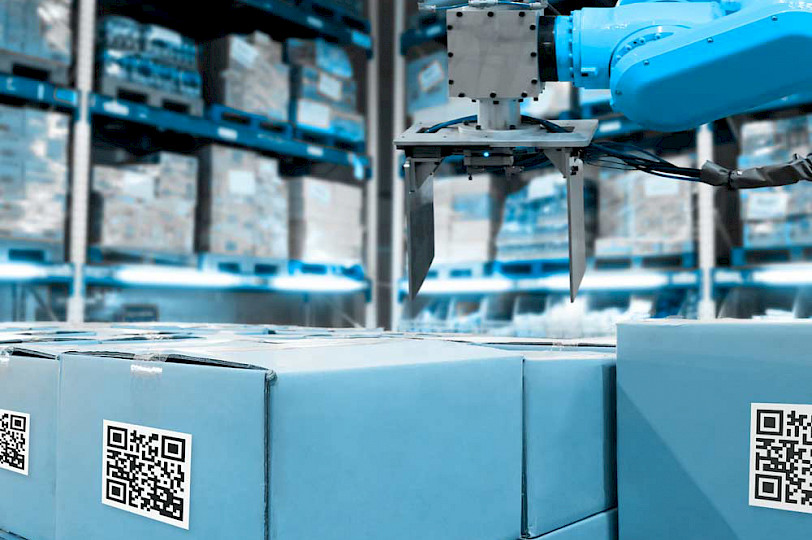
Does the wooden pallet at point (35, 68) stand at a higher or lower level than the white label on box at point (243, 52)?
lower

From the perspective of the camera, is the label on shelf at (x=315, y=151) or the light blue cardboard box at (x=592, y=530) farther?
the label on shelf at (x=315, y=151)

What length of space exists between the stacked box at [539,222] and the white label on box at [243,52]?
195cm

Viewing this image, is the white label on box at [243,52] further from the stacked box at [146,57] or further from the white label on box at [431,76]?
the white label on box at [431,76]

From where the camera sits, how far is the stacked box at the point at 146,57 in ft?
13.0

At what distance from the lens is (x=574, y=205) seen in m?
1.11

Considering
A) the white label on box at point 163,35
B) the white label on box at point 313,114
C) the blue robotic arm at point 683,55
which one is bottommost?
the blue robotic arm at point 683,55

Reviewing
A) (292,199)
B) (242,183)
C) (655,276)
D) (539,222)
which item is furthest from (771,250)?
(242,183)

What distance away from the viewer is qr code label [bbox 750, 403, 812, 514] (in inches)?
30.6

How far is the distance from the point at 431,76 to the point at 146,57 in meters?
2.09

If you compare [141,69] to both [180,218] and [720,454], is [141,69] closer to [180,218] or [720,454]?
[180,218]

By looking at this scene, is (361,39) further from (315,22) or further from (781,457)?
(781,457)

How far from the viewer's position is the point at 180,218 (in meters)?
4.10

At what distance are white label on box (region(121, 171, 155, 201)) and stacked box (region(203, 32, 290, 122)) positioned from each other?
854 mm

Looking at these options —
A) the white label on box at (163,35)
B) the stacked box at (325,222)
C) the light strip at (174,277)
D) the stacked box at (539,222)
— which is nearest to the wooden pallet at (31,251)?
the light strip at (174,277)
